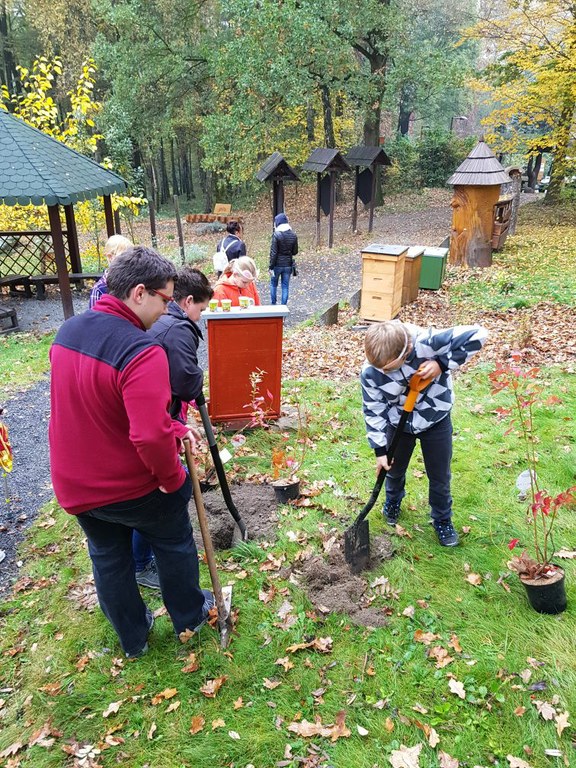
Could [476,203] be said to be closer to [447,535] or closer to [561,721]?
[447,535]

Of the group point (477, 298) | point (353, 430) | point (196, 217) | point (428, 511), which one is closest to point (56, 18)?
point (196, 217)

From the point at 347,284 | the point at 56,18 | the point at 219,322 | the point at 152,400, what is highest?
the point at 56,18

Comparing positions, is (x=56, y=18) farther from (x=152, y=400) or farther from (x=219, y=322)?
(x=152, y=400)

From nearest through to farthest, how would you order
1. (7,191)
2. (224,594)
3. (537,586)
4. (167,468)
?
(167,468), (537,586), (224,594), (7,191)

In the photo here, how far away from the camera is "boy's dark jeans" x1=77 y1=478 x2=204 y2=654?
257 cm

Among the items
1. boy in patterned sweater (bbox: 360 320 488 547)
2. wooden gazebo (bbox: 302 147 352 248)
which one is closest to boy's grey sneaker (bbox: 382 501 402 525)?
boy in patterned sweater (bbox: 360 320 488 547)

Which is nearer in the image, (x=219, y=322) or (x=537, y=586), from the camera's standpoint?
(x=537, y=586)

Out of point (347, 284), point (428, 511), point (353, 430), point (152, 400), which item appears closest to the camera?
point (152, 400)

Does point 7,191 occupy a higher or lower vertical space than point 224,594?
higher

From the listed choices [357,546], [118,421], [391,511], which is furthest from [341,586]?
[118,421]

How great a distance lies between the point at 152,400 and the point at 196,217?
25655mm

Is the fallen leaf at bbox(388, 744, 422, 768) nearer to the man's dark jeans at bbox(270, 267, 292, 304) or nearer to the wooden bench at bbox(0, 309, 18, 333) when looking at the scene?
the man's dark jeans at bbox(270, 267, 292, 304)

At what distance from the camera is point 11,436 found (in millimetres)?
6012

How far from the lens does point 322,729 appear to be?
2.61 metres
